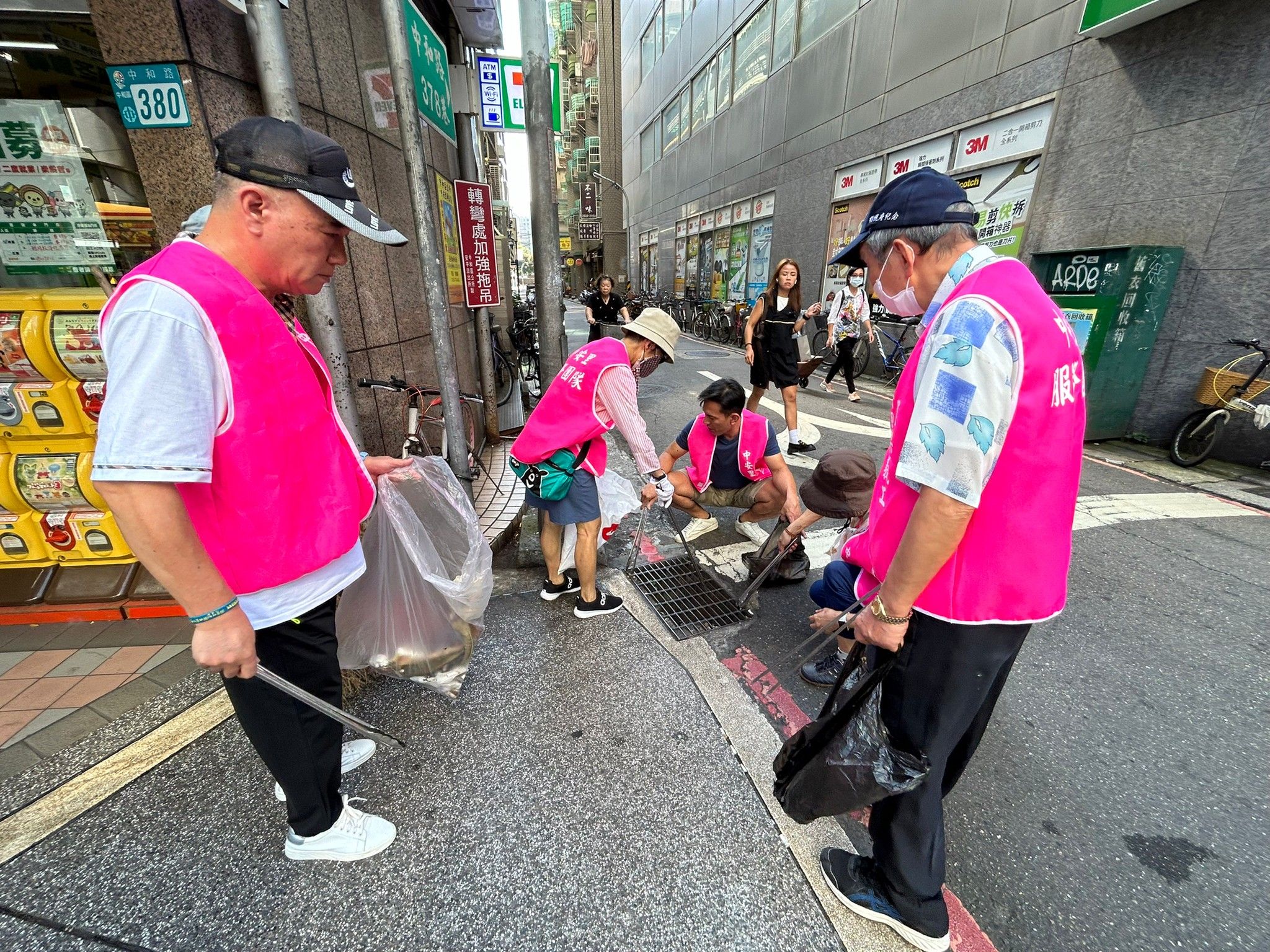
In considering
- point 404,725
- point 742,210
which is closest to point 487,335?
point 404,725

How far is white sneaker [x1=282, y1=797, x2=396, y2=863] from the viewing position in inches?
68.0

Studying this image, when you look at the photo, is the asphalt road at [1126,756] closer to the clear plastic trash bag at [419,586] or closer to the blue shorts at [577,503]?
the blue shorts at [577,503]

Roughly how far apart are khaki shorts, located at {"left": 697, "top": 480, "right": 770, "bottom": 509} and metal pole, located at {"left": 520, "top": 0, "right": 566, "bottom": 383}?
1473mm

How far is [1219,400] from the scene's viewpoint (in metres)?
5.09

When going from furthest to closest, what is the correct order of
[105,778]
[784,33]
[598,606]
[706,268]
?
[706,268]
[784,33]
[598,606]
[105,778]

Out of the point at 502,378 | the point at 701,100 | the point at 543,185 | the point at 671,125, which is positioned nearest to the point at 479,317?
the point at 502,378

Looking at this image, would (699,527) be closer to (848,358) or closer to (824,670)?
(824,670)

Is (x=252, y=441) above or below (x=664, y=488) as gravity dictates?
above

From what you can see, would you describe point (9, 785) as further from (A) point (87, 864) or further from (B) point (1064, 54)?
(B) point (1064, 54)

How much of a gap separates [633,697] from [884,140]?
10.9m

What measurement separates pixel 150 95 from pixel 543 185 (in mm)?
2020

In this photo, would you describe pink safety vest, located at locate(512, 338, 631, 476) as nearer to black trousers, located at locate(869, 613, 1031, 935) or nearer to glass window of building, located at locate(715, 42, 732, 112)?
black trousers, located at locate(869, 613, 1031, 935)

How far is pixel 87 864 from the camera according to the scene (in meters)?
1.72

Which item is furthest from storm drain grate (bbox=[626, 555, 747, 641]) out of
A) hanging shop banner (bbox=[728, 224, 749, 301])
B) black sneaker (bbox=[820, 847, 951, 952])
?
hanging shop banner (bbox=[728, 224, 749, 301])
